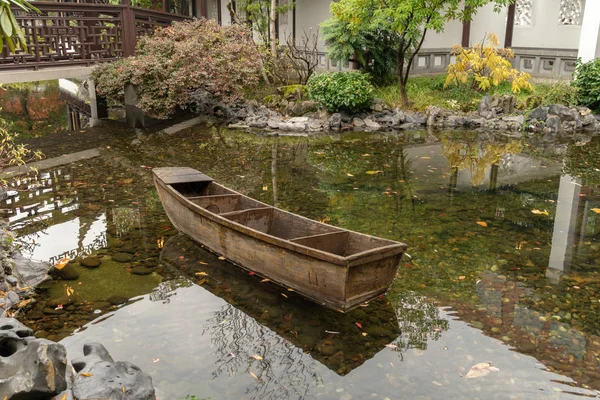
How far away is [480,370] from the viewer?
5340 millimetres

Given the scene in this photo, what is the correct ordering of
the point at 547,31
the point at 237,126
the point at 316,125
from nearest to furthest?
the point at 316,125 → the point at 237,126 → the point at 547,31

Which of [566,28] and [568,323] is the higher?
[566,28]

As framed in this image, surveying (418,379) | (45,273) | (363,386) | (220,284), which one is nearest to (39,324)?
(45,273)

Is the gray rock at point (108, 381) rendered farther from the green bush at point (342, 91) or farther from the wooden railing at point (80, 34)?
the green bush at point (342, 91)

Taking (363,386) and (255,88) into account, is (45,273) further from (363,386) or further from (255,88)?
(255,88)

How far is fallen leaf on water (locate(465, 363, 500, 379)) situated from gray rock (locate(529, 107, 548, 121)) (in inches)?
526

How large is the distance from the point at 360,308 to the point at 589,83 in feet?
45.6

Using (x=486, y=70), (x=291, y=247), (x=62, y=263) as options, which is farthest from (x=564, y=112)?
(x=62, y=263)

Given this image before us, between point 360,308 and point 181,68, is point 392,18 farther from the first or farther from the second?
point 360,308

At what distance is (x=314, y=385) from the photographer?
5188 mm

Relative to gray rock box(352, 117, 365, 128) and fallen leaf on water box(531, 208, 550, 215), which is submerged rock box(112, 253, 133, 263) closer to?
fallen leaf on water box(531, 208, 550, 215)

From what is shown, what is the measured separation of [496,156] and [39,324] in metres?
11.4

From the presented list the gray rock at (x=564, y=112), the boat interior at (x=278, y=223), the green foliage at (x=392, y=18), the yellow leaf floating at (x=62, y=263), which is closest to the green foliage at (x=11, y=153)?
the yellow leaf floating at (x=62, y=263)

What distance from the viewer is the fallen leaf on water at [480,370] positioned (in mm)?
5266
